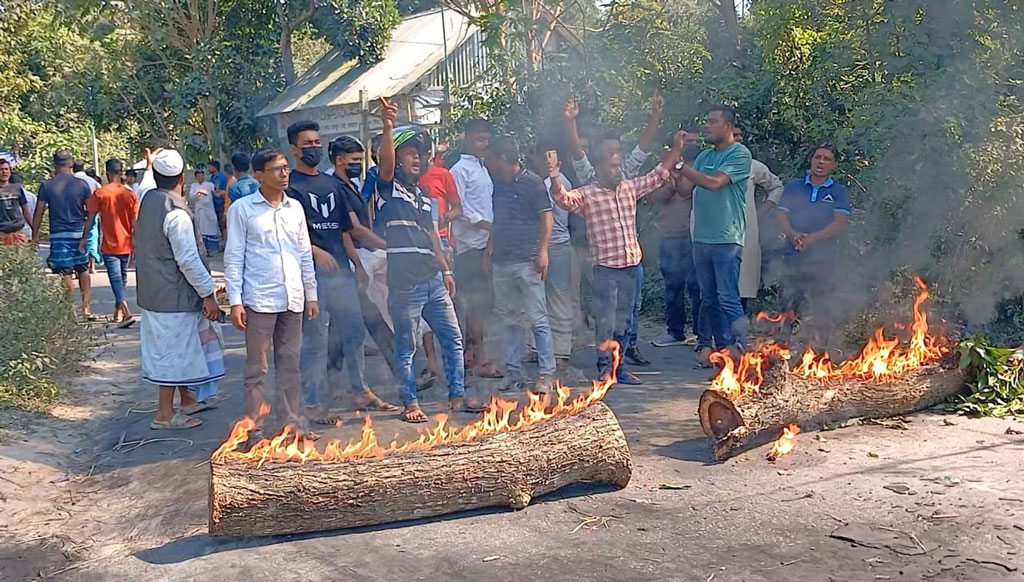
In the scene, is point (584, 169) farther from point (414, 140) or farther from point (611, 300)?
point (414, 140)

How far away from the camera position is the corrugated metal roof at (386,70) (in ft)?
64.3

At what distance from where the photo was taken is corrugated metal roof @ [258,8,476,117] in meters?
19.6

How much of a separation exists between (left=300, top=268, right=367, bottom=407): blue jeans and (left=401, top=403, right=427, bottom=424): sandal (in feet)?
2.11

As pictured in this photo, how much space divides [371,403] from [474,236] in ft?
5.48

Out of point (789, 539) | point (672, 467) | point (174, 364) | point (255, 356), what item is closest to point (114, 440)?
point (174, 364)

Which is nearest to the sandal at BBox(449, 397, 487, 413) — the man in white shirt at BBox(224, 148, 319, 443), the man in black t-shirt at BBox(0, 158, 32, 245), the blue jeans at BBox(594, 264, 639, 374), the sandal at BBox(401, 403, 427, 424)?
the sandal at BBox(401, 403, 427, 424)

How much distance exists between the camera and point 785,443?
5977 millimetres

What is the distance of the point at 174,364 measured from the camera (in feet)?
22.3

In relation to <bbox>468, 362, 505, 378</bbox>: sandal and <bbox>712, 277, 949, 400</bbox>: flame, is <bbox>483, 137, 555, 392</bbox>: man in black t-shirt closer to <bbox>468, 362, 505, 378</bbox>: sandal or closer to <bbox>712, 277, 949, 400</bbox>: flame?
<bbox>468, 362, 505, 378</bbox>: sandal

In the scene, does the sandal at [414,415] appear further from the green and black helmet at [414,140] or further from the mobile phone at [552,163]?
the mobile phone at [552,163]

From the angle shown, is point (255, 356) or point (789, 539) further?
point (255, 356)

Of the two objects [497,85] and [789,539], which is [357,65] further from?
[789,539]

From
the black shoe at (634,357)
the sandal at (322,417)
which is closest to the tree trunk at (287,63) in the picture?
the black shoe at (634,357)

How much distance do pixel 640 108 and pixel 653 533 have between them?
24.5 feet
